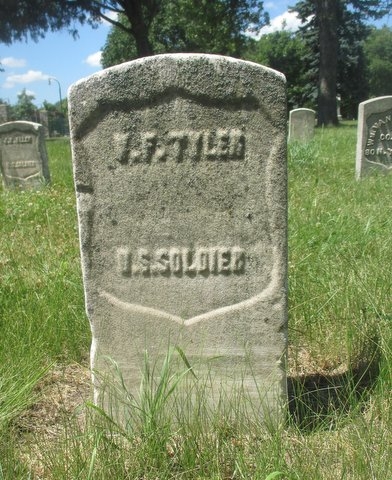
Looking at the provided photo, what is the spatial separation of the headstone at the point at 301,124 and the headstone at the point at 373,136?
11.7 ft

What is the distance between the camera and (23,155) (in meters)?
8.20

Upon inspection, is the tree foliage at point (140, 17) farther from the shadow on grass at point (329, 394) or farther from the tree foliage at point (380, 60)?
the tree foliage at point (380, 60)

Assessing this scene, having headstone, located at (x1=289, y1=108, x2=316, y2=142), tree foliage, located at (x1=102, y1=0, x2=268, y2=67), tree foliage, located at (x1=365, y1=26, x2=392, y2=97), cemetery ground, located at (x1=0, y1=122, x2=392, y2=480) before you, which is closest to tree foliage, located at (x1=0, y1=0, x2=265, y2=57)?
tree foliage, located at (x1=102, y1=0, x2=268, y2=67)

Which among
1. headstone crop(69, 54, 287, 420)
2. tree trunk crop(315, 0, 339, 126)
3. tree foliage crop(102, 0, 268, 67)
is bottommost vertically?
headstone crop(69, 54, 287, 420)

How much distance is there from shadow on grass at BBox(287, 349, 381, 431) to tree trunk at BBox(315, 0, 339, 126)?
1939 centimetres

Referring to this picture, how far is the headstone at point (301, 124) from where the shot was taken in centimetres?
1136

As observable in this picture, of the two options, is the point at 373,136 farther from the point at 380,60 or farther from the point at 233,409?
the point at 380,60

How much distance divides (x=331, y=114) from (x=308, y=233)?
Answer: 18521mm

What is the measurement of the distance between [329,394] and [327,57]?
20.1 m

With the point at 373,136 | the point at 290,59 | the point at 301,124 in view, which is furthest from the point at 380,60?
the point at 373,136

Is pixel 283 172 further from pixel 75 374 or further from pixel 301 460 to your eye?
pixel 75 374

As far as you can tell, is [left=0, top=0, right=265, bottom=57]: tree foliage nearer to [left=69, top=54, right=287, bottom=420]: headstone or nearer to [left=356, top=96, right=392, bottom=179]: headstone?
[left=356, top=96, right=392, bottom=179]: headstone

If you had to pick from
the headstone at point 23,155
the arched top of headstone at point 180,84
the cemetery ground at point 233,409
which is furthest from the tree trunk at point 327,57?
the arched top of headstone at point 180,84

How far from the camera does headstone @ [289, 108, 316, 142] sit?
37.3 feet
